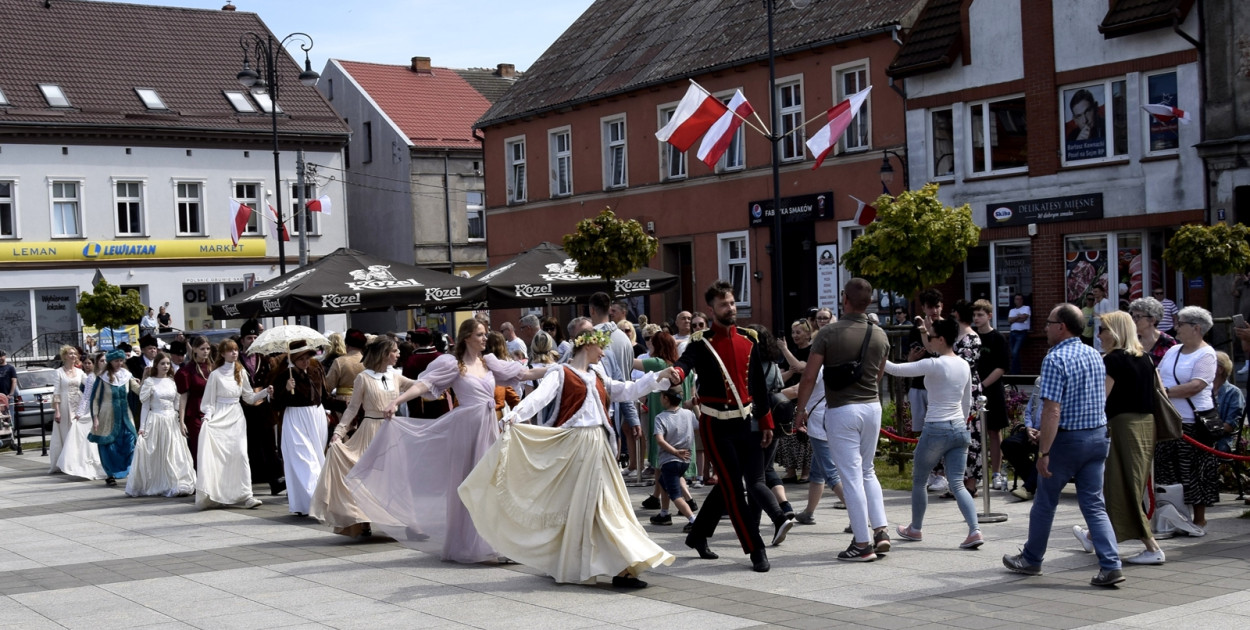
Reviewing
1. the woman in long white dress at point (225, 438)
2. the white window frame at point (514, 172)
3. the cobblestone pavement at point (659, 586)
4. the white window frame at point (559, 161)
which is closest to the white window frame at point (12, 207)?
the white window frame at point (514, 172)

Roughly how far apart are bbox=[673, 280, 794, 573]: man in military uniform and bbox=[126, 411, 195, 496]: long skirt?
26.7 feet

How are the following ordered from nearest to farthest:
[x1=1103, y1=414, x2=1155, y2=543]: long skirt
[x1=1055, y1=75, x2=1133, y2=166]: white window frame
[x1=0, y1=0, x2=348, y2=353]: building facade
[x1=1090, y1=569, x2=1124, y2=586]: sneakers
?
[x1=1090, y1=569, x2=1124, y2=586]: sneakers, [x1=1103, y1=414, x2=1155, y2=543]: long skirt, [x1=1055, y1=75, x2=1133, y2=166]: white window frame, [x1=0, y1=0, x2=348, y2=353]: building facade

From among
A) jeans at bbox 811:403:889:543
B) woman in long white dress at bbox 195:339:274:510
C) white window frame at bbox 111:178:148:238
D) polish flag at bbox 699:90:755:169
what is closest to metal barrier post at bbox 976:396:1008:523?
jeans at bbox 811:403:889:543

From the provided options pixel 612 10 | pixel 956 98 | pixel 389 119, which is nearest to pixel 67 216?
pixel 389 119

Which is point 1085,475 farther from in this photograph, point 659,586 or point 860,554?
point 659,586

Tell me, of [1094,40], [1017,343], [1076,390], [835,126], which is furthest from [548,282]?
[1076,390]

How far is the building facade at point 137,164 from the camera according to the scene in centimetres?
4428

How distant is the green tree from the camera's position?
39.3 m

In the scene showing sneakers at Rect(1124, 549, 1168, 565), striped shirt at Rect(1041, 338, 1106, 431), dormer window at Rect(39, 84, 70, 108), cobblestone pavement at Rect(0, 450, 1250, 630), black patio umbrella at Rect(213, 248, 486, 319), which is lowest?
cobblestone pavement at Rect(0, 450, 1250, 630)

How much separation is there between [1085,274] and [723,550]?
17.2 meters

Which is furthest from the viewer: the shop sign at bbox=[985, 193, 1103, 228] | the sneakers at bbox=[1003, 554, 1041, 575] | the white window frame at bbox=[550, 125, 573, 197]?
the white window frame at bbox=[550, 125, 573, 197]

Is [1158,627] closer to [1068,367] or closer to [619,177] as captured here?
A: [1068,367]

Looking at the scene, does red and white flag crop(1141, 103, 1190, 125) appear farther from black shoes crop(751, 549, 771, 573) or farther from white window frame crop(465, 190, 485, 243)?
white window frame crop(465, 190, 485, 243)

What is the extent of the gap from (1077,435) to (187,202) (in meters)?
43.2
